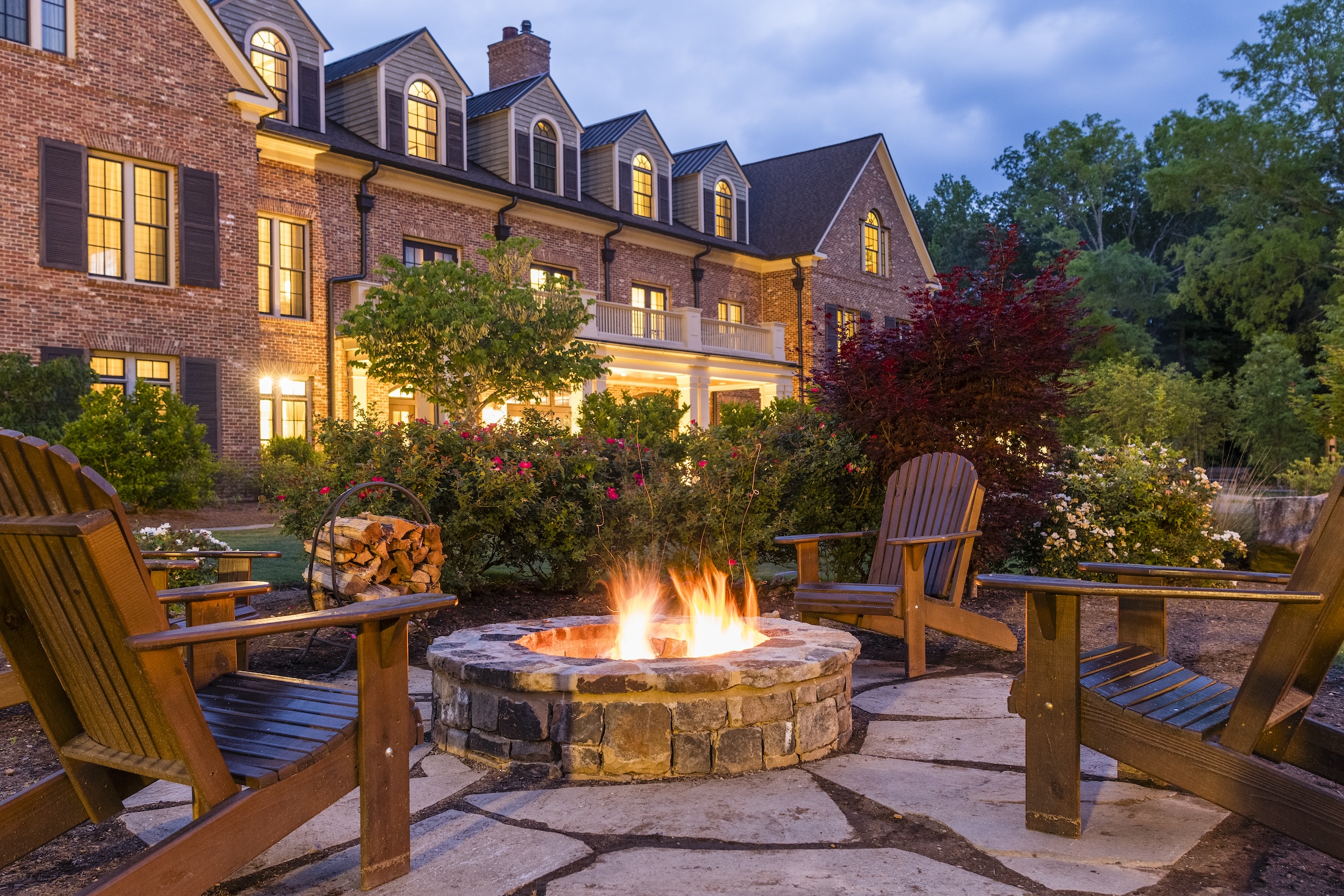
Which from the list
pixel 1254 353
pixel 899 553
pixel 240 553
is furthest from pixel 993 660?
pixel 1254 353

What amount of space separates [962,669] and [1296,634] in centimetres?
284

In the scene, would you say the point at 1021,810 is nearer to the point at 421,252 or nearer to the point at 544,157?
the point at 421,252

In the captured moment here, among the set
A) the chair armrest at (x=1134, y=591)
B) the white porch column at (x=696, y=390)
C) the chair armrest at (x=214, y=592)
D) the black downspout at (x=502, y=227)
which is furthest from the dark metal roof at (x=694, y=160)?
the chair armrest at (x=1134, y=591)

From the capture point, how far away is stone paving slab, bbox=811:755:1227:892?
257cm

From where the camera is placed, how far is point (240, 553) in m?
4.07

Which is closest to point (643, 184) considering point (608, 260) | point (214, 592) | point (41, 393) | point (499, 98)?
point (608, 260)

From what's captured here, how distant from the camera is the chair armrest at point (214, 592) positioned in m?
2.78

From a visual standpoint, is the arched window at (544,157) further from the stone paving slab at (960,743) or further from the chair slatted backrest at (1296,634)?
the chair slatted backrest at (1296,634)

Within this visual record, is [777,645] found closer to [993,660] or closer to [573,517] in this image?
[993,660]

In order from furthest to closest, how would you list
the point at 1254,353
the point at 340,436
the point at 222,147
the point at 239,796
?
the point at 1254,353
the point at 222,147
the point at 340,436
the point at 239,796

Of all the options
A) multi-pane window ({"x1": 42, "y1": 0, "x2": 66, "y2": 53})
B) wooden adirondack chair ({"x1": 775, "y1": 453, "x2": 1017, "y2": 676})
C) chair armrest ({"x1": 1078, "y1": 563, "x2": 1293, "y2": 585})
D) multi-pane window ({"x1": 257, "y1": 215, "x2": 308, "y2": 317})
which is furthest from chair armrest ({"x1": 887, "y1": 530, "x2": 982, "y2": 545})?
multi-pane window ({"x1": 42, "y1": 0, "x2": 66, "y2": 53})

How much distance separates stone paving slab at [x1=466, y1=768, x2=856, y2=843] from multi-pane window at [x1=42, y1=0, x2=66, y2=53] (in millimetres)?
14131

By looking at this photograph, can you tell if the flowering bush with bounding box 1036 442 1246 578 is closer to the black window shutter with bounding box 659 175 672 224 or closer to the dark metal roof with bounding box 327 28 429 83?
the dark metal roof with bounding box 327 28 429 83

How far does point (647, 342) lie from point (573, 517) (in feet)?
43.7
